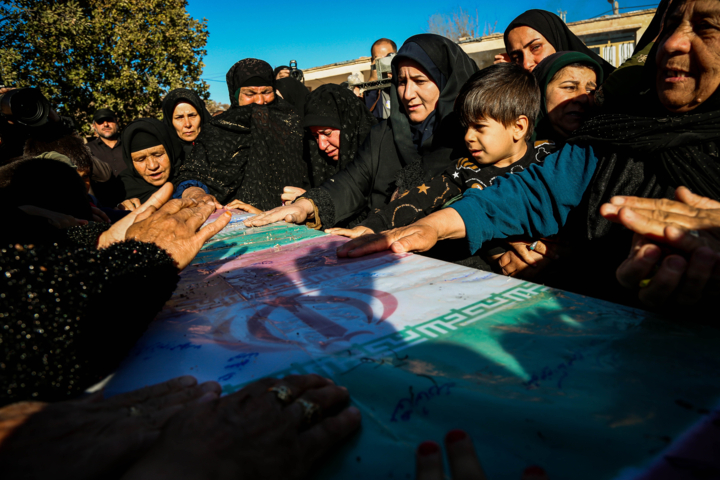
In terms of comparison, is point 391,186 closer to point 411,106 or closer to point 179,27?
point 411,106

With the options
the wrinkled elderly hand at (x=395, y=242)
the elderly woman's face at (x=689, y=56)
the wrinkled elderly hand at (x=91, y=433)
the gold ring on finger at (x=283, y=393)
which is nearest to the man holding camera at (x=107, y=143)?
the wrinkled elderly hand at (x=395, y=242)

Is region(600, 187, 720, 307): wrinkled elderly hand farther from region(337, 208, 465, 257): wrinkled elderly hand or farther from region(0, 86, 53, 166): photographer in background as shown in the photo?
region(0, 86, 53, 166): photographer in background

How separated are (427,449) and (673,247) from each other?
36.5 inches

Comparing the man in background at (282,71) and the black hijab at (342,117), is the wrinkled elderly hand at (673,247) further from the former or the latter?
the man in background at (282,71)

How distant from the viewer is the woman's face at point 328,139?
11.9 feet

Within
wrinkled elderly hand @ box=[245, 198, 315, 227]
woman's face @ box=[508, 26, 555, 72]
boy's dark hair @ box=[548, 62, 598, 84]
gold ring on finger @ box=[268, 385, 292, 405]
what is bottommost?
gold ring on finger @ box=[268, 385, 292, 405]

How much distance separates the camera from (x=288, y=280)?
1.43 m

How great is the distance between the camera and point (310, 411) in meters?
0.63

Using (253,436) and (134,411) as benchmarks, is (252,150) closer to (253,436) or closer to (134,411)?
(134,411)

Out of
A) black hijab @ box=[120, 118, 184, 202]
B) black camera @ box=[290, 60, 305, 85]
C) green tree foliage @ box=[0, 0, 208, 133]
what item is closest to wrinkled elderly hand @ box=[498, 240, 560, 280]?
black hijab @ box=[120, 118, 184, 202]

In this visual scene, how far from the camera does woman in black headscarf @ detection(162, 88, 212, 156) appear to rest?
180 inches

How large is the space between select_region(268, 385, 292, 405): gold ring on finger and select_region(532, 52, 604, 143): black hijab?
2185 mm

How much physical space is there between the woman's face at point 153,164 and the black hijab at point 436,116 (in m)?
2.83

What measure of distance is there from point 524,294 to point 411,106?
2081 mm
